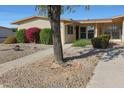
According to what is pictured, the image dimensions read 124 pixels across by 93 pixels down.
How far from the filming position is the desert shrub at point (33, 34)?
25688mm

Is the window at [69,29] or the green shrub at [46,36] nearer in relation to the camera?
the green shrub at [46,36]

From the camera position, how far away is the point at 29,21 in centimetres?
2756

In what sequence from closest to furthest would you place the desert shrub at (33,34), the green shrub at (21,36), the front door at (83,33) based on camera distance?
the desert shrub at (33,34)
the green shrub at (21,36)
the front door at (83,33)

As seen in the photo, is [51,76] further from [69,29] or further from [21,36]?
[69,29]

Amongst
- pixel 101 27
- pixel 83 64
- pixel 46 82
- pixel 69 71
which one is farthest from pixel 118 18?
pixel 46 82

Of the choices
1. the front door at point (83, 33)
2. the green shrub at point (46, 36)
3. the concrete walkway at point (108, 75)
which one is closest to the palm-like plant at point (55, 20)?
the concrete walkway at point (108, 75)

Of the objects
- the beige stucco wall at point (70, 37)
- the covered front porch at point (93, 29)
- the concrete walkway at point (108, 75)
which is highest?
the covered front porch at point (93, 29)

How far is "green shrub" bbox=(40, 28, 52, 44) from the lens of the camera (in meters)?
24.6

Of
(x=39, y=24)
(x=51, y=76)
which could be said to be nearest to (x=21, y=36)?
(x=39, y=24)

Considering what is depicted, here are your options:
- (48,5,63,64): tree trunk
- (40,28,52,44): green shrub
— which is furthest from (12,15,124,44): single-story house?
(48,5,63,64): tree trunk

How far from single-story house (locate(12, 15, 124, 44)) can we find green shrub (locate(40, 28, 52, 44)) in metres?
1.76

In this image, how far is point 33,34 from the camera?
2573cm

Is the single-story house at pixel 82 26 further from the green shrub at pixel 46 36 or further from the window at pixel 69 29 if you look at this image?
the green shrub at pixel 46 36

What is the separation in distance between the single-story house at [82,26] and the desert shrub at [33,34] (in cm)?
121
